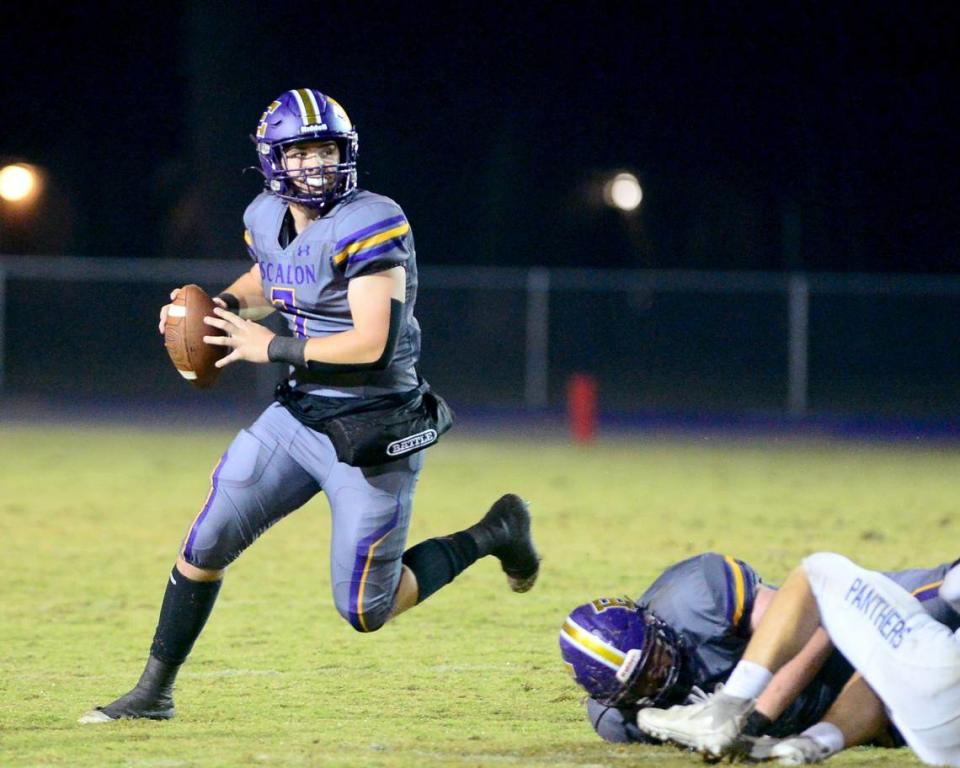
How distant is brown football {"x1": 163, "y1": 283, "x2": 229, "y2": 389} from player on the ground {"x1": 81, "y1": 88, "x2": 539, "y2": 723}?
0.05 metres

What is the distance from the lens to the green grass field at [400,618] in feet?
14.1

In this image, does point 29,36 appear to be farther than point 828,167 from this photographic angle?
Yes

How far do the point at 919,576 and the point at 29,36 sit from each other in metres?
27.9

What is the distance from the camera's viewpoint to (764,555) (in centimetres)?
752

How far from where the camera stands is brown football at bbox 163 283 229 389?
186 inches

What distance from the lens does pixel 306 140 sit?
15.1 ft

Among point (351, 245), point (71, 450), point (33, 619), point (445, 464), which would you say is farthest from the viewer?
point (71, 450)

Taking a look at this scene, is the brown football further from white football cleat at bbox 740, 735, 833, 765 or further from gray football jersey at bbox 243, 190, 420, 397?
white football cleat at bbox 740, 735, 833, 765

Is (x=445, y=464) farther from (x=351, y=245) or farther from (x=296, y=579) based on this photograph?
(x=351, y=245)

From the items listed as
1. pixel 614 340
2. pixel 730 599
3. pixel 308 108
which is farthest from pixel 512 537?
pixel 614 340

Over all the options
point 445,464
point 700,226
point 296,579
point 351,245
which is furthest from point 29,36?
point 351,245

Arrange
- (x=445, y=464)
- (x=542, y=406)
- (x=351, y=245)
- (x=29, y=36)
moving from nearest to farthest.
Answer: (x=351, y=245), (x=445, y=464), (x=542, y=406), (x=29, y=36)

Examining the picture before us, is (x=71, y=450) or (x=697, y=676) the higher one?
(x=697, y=676)

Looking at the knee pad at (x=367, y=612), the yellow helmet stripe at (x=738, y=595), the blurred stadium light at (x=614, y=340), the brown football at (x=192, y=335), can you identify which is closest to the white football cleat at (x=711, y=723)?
the yellow helmet stripe at (x=738, y=595)
